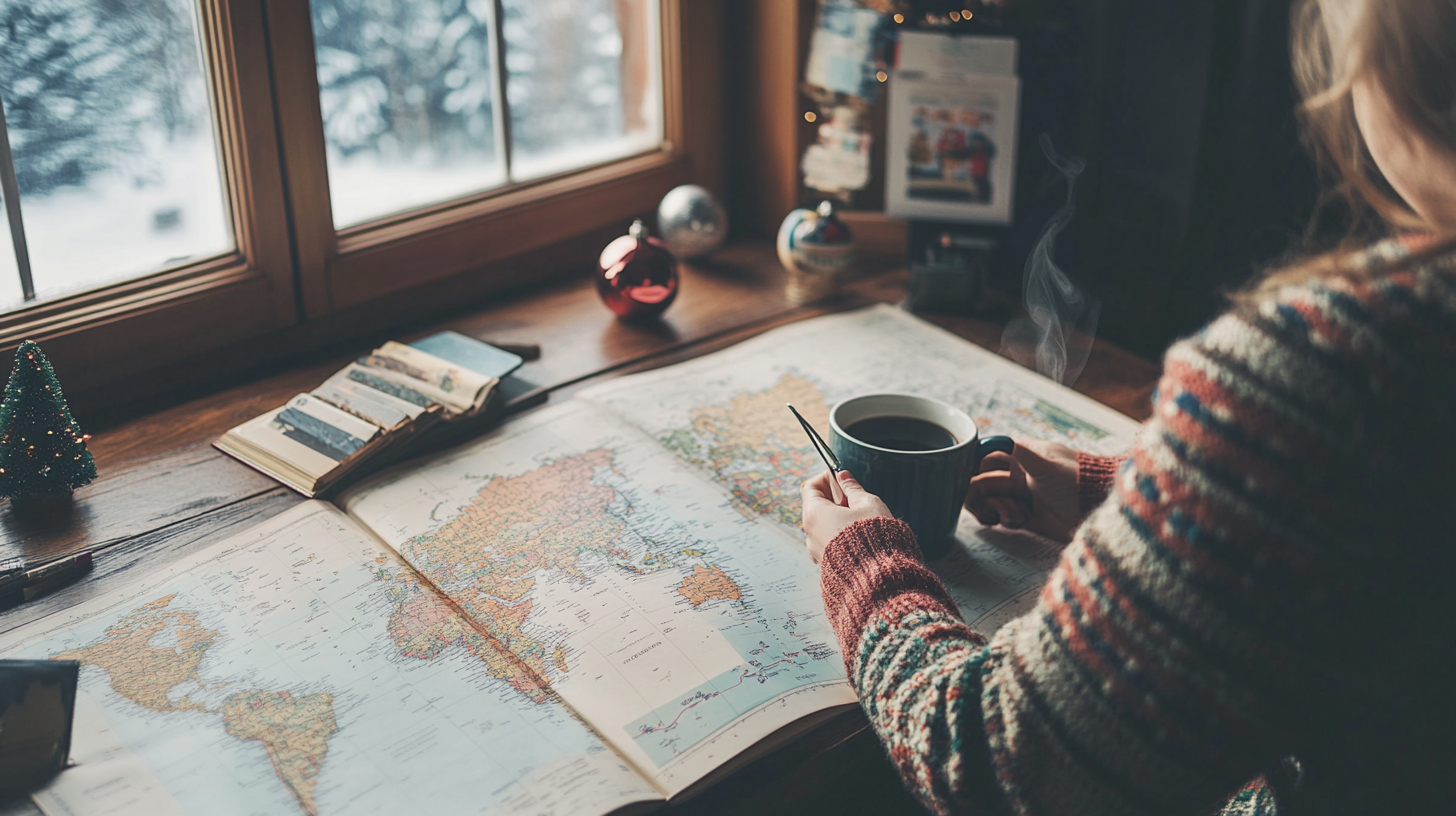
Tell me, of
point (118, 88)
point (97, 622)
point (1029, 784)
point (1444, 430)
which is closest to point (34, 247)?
point (118, 88)

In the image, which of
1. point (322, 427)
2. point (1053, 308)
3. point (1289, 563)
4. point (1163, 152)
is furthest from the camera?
point (1053, 308)

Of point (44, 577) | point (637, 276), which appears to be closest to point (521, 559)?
point (44, 577)

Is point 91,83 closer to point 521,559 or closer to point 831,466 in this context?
point 521,559

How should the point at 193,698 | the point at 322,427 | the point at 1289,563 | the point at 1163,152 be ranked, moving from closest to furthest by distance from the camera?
the point at 1289,563, the point at 193,698, the point at 322,427, the point at 1163,152

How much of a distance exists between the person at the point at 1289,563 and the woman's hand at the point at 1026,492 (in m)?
0.33

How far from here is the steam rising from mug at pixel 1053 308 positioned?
1316 millimetres

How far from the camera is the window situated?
1.05 m

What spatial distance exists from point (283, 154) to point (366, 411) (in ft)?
1.11

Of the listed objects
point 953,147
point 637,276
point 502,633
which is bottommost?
point 502,633

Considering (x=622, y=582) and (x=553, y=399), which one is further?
(x=553, y=399)

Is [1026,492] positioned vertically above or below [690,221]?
below

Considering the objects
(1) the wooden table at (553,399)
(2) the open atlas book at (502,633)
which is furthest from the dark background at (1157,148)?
(2) the open atlas book at (502,633)

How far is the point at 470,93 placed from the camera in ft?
4.50

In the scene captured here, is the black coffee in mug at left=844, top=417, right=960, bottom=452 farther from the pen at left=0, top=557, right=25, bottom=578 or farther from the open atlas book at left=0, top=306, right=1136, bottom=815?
the pen at left=0, top=557, right=25, bottom=578
